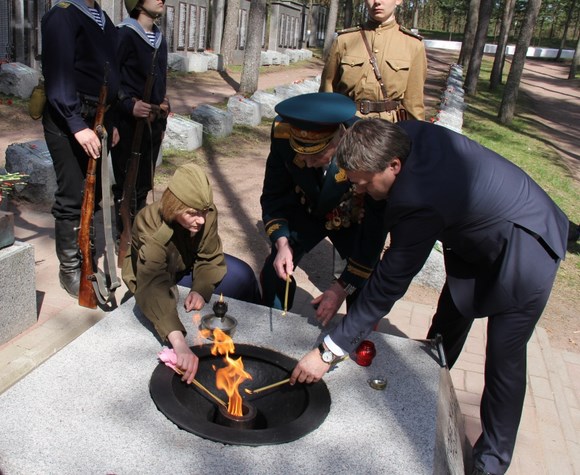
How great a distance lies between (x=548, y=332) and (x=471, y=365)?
967 mm

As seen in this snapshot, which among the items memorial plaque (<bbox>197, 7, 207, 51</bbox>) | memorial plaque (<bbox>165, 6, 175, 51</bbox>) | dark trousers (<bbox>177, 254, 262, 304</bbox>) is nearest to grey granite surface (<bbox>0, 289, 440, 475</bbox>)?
dark trousers (<bbox>177, 254, 262, 304</bbox>)

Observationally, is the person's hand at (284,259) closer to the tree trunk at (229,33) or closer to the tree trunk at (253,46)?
the tree trunk at (253,46)

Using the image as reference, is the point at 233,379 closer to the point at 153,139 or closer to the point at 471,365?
the point at 471,365

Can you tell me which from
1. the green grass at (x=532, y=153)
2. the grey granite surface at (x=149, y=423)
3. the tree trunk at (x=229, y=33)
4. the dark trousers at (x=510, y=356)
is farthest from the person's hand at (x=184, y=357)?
the tree trunk at (x=229, y=33)

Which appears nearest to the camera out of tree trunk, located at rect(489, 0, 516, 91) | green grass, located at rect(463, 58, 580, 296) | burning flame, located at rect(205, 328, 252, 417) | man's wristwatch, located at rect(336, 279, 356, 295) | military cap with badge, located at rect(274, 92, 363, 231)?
burning flame, located at rect(205, 328, 252, 417)

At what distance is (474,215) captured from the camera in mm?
2180

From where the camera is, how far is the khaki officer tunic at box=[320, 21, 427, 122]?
159 inches

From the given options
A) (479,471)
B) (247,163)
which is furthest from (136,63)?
(247,163)

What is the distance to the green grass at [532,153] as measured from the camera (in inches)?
226

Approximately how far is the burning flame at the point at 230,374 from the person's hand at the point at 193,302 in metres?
0.26

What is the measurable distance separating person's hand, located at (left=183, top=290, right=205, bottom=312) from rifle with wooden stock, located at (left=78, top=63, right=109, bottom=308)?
3.08 ft

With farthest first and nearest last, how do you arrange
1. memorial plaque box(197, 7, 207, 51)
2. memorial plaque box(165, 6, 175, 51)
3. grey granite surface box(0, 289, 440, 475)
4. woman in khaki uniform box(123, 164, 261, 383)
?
1. memorial plaque box(197, 7, 207, 51)
2. memorial plaque box(165, 6, 175, 51)
3. woman in khaki uniform box(123, 164, 261, 383)
4. grey granite surface box(0, 289, 440, 475)

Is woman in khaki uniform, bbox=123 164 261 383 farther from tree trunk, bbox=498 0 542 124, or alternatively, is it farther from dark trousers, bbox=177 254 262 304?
tree trunk, bbox=498 0 542 124

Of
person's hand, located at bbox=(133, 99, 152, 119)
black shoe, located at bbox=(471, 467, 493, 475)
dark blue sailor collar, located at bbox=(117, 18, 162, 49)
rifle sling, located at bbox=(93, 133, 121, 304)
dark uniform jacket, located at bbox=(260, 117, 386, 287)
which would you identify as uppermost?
dark blue sailor collar, located at bbox=(117, 18, 162, 49)
